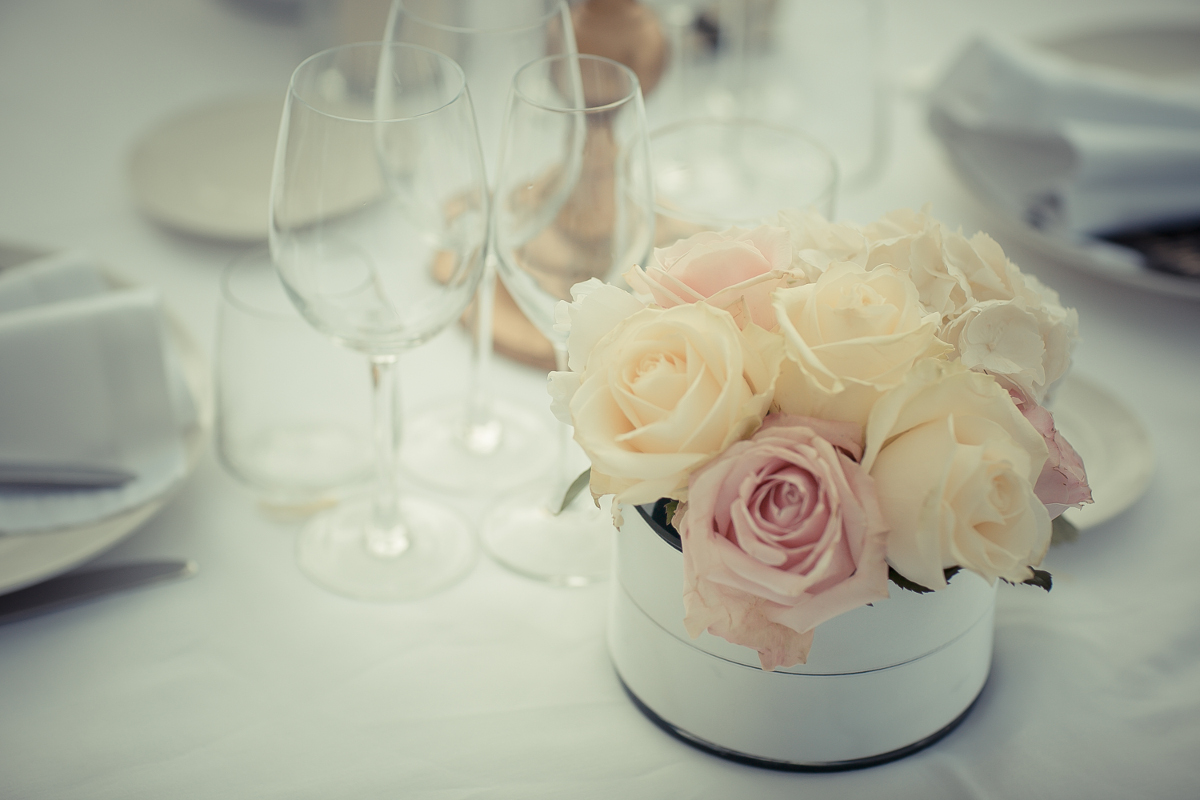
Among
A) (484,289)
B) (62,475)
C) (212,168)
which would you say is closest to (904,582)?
(484,289)

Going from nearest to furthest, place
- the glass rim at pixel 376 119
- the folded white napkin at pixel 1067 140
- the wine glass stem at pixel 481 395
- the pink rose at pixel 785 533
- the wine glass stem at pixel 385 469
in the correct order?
the pink rose at pixel 785 533 < the glass rim at pixel 376 119 < the wine glass stem at pixel 385 469 < the wine glass stem at pixel 481 395 < the folded white napkin at pixel 1067 140

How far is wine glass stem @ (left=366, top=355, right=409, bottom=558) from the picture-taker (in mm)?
528

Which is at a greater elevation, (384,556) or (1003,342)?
(1003,342)

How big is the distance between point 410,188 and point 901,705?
33cm

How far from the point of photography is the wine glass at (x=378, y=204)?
1.45 feet

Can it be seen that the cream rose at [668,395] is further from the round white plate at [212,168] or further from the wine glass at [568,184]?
the round white plate at [212,168]

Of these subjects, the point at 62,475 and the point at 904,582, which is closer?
the point at 904,582

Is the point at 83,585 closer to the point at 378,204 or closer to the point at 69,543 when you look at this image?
the point at 69,543

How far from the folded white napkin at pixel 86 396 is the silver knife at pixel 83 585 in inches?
1.1

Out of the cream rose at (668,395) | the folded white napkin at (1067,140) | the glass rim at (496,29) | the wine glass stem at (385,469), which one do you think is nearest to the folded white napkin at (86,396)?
the wine glass stem at (385,469)

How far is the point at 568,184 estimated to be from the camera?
20.4 inches

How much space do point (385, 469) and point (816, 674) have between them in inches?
10.2

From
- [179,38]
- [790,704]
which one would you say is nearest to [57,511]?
[790,704]

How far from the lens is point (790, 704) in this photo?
1.38ft
